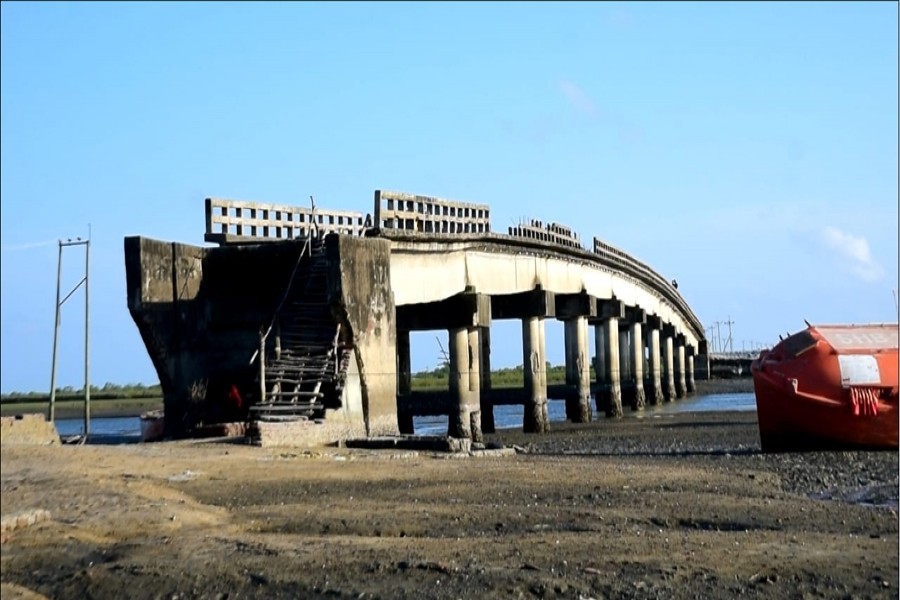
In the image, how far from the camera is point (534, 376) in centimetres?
3884

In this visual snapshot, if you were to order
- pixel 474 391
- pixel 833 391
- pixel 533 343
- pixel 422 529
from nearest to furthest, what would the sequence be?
pixel 422 529 < pixel 833 391 < pixel 474 391 < pixel 533 343

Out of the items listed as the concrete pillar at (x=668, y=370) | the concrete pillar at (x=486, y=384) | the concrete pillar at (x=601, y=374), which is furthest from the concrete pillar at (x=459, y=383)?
the concrete pillar at (x=668, y=370)

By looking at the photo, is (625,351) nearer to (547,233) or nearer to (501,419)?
(501,419)

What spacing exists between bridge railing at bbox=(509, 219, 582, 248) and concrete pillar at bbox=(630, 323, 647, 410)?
41.1 ft

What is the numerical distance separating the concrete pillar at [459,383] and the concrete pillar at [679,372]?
38397 mm

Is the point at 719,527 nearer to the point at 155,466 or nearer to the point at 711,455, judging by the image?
the point at 155,466

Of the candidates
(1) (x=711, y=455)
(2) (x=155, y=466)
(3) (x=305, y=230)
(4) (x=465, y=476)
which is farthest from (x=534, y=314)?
(2) (x=155, y=466)

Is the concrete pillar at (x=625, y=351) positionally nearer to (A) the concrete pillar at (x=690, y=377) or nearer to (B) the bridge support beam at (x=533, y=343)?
(A) the concrete pillar at (x=690, y=377)

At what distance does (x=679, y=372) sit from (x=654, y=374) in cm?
1536

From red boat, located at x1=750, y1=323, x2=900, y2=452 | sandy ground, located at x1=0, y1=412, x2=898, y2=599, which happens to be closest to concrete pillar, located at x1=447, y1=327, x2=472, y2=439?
red boat, located at x1=750, y1=323, x2=900, y2=452

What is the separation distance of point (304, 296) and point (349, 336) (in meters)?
1.90

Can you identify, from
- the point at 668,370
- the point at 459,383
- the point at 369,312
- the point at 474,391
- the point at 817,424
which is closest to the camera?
the point at 817,424

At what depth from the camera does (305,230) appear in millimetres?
28797

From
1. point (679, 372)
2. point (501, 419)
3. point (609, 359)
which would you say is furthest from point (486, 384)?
point (679, 372)
